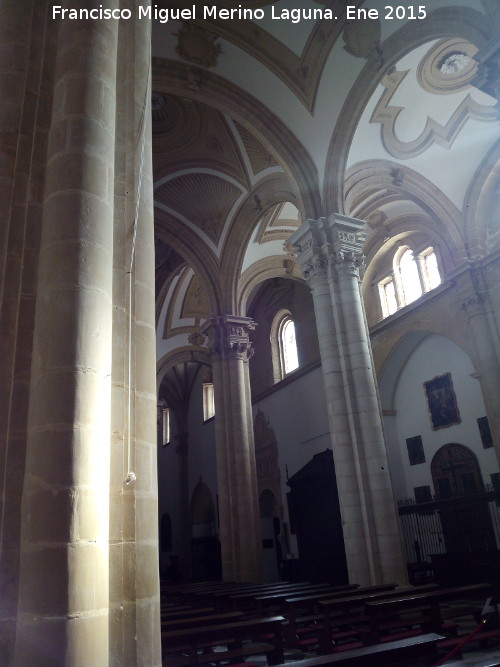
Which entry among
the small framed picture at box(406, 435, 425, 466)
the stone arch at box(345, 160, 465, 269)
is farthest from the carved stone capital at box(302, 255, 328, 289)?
the small framed picture at box(406, 435, 425, 466)

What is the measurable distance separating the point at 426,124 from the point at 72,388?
454 inches

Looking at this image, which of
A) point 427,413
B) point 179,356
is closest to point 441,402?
point 427,413

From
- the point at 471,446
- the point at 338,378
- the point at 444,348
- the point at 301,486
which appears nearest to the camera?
the point at 338,378

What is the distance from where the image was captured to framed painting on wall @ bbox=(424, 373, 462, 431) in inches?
565

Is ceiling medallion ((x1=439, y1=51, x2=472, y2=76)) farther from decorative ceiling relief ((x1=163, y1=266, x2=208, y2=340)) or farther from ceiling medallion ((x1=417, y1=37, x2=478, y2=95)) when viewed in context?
decorative ceiling relief ((x1=163, y1=266, x2=208, y2=340))

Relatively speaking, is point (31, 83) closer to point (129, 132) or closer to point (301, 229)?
point (129, 132)

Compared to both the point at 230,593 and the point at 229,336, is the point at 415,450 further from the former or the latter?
the point at 230,593

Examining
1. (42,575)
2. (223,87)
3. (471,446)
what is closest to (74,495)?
(42,575)

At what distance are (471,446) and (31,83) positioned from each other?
12.8 m

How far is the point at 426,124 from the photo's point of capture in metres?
12.2

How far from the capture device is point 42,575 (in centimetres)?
262

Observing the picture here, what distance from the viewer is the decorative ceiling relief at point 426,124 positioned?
1134 centimetres

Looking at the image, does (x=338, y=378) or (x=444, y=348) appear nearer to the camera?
(x=338, y=378)

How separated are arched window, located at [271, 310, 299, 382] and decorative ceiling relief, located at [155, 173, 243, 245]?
5989mm
